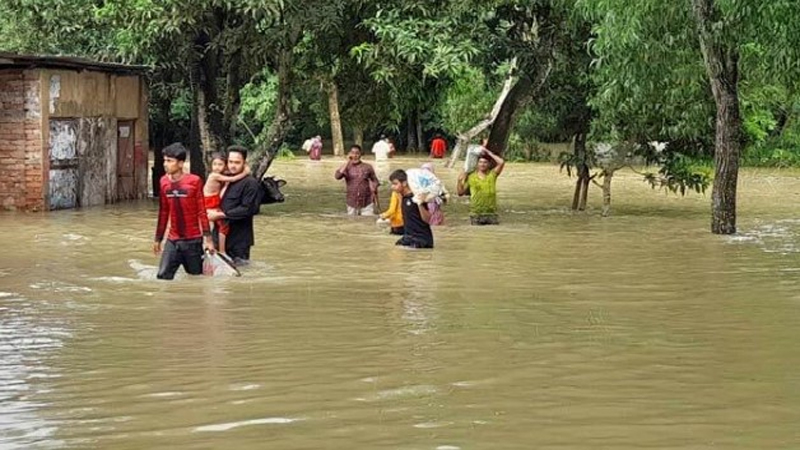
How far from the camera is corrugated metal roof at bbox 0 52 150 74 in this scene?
69.7 feet

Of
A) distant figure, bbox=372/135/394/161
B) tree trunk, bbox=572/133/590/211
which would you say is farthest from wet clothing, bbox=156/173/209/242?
distant figure, bbox=372/135/394/161

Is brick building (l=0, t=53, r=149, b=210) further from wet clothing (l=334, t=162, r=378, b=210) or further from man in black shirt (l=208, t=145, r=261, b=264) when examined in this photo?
man in black shirt (l=208, t=145, r=261, b=264)

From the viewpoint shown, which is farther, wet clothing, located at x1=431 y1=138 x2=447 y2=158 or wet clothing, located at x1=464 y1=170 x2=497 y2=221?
wet clothing, located at x1=431 y1=138 x2=447 y2=158

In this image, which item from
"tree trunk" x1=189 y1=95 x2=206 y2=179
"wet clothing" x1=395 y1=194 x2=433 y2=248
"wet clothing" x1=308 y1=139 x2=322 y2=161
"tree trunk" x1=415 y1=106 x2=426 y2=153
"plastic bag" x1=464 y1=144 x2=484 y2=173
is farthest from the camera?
"tree trunk" x1=415 y1=106 x2=426 y2=153

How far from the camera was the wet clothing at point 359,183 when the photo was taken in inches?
859

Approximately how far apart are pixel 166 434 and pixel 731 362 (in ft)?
12.5

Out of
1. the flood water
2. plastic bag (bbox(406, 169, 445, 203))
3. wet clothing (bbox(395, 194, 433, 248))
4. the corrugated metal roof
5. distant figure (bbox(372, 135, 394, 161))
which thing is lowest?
the flood water

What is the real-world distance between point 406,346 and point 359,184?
1341 centimetres

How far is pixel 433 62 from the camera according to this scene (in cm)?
1948

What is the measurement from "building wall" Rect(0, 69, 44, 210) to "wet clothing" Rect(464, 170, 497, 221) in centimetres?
762

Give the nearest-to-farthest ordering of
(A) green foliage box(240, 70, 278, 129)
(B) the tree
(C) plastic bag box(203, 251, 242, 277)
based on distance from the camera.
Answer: (C) plastic bag box(203, 251, 242, 277) → (B) the tree → (A) green foliage box(240, 70, 278, 129)

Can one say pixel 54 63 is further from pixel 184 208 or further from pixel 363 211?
pixel 184 208

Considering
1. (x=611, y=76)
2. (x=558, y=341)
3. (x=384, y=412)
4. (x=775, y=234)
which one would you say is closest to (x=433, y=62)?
(x=611, y=76)

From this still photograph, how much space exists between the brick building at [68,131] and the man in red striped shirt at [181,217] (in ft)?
32.7
